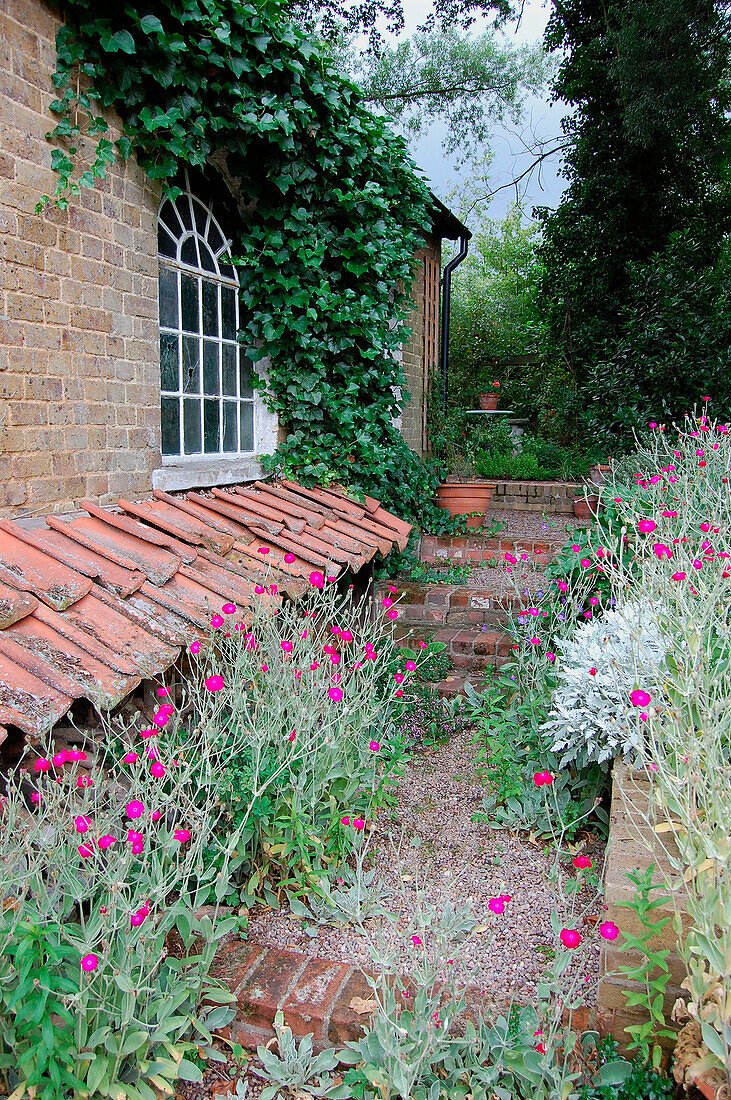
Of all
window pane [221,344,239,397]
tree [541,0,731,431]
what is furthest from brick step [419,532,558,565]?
window pane [221,344,239,397]

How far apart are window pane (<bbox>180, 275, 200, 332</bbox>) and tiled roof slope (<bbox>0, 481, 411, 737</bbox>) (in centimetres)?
93

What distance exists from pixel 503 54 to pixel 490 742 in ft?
40.4

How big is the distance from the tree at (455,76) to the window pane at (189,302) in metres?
9.30

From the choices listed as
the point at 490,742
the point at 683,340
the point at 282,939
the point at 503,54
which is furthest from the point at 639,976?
the point at 503,54

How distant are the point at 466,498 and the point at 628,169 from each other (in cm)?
566

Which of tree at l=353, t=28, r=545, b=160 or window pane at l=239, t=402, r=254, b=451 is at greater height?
tree at l=353, t=28, r=545, b=160

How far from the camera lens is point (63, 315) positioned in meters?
2.95

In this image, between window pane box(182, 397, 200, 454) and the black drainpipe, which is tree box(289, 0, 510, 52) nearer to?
the black drainpipe

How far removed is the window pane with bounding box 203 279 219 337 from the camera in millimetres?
4156

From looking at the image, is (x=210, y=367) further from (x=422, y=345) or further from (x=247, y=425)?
(x=422, y=345)

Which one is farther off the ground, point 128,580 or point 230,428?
point 230,428

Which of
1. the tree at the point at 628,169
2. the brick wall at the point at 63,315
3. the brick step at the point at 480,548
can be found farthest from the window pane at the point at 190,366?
the tree at the point at 628,169

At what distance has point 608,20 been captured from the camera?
876 cm

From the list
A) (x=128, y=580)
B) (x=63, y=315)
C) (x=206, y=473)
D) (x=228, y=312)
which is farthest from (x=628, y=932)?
(x=228, y=312)
